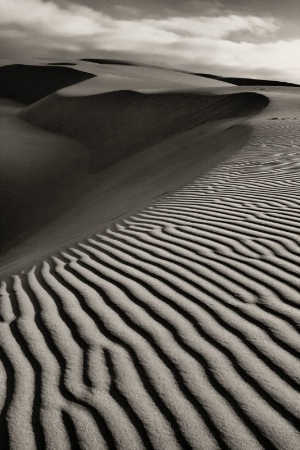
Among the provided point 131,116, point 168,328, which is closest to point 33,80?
point 131,116

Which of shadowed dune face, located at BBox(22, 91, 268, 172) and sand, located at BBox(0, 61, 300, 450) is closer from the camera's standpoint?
sand, located at BBox(0, 61, 300, 450)

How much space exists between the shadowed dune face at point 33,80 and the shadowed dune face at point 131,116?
12.7 metres

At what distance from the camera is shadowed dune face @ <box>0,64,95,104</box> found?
37.5 m

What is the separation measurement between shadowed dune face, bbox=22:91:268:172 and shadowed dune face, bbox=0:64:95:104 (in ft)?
Answer: 41.6

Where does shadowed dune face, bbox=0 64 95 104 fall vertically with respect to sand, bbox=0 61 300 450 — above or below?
above

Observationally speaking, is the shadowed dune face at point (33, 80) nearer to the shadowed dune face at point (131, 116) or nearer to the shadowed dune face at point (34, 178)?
the shadowed dune face at point (131, 116)

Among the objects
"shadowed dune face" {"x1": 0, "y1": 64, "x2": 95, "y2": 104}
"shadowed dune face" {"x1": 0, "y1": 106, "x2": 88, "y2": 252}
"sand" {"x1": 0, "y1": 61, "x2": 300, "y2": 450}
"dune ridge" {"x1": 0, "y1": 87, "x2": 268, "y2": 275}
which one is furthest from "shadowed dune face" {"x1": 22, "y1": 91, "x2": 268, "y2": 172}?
"shadowed dune face" {"x1": 0, "y1": 64, "x2": 95, "y2": 104}

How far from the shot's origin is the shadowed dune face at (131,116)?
56.5 feet

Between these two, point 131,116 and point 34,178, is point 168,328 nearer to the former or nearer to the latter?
point 34,178

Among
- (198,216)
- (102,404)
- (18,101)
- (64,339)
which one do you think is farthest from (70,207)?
(18,101)

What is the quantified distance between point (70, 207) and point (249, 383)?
9902 millimetres

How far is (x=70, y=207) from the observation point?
12148 millimetres

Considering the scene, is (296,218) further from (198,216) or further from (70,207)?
(70,207)

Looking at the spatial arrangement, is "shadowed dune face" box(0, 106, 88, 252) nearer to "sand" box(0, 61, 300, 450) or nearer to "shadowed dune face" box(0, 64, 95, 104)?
Result: "sand" box(0, 61, 300, 450)
